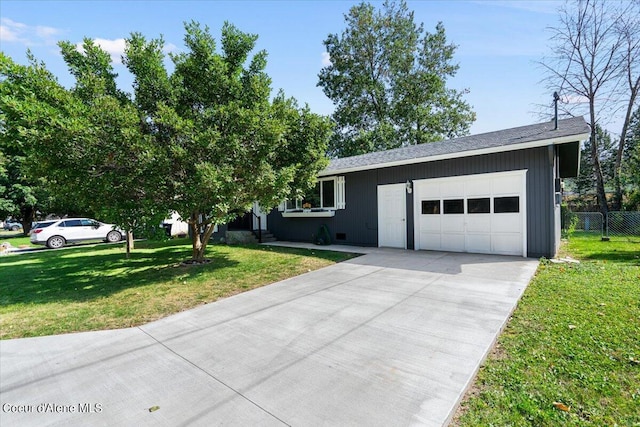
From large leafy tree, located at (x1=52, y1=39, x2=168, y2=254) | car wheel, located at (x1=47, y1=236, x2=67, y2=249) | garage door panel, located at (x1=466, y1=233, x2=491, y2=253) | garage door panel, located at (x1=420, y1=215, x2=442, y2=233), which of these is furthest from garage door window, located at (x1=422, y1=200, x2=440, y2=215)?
Result: car wheel, located at (x1=47, y1=236, x2=67, y2=249)

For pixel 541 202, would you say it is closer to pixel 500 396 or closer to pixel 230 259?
pixel 500 396

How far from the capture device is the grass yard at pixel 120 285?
4492 mm

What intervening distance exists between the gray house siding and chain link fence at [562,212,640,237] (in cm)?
772

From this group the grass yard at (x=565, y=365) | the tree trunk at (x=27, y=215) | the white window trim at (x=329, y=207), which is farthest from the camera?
the tree trunk at (x=27, y=215)

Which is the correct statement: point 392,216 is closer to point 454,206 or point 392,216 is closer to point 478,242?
point 454,206

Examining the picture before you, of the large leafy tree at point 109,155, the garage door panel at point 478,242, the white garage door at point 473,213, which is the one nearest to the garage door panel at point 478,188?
the white garage door at point 473,213

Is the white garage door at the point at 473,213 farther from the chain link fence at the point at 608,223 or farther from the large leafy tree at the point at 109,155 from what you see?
the chain link fence at the point at 608,223

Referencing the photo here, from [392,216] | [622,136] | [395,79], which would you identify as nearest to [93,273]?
[392,216]

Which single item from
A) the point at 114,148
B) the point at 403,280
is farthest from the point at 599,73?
the point at 114,148

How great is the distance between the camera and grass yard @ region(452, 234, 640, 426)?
2139 millimetres

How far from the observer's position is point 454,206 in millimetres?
8820

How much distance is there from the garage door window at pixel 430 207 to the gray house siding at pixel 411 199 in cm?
41

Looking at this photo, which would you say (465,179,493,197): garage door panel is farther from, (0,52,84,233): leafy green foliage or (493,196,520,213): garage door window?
(0,52,84,233): leafy green foliage

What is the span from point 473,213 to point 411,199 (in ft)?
5.98
